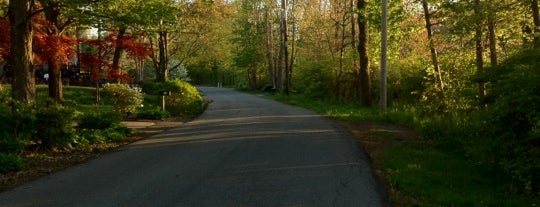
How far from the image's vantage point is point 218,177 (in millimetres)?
8555

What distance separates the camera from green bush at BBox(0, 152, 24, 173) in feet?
30.4

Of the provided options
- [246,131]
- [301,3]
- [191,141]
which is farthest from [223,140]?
[301,3]

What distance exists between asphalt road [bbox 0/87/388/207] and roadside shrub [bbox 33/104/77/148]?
1.20 m

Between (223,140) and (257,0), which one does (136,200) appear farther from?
(257,0)

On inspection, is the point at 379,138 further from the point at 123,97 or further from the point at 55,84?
the point at 55,84

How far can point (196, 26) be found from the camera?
44.0 metres

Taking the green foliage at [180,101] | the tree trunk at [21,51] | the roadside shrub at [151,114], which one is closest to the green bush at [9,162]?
the tree trunk at [21,51]

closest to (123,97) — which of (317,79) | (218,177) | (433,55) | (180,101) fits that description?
(180,101)

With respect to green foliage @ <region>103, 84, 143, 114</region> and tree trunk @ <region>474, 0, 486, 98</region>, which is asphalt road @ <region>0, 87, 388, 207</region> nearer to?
tree trunk @ <region>474, 0, 486, 98</region>

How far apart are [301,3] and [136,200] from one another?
44.4 meters

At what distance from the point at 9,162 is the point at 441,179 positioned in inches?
292

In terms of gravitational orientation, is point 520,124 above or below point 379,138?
above

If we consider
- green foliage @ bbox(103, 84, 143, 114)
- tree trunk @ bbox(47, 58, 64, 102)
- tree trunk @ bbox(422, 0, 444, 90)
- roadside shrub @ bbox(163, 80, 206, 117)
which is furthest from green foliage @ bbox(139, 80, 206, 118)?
tree trunk @ bbox(422, 0, 444, 90)

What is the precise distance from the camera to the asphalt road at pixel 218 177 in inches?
278
